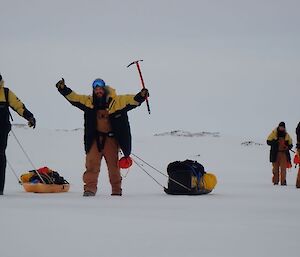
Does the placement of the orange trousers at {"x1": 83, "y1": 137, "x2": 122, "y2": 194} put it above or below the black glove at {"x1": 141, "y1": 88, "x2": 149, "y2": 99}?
below

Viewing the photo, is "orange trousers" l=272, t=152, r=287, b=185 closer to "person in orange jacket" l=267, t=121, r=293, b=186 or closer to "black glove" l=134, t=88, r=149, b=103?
"person in orange jacket" l=267, t=121, r=293, b=186

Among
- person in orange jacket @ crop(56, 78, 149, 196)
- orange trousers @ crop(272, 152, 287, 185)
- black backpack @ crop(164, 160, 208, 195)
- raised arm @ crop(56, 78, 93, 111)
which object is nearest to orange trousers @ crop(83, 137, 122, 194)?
person in orange jacket @ crop(56, 78, 149, 196)

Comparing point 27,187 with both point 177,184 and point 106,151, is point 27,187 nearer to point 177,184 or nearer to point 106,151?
point 106,151

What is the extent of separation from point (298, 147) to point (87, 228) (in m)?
9.21

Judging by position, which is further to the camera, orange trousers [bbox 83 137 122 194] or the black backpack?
the black backpack

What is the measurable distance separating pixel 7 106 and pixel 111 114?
1.50 meters

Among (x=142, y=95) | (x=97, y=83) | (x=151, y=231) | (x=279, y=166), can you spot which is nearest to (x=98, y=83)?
(x=97, y=83)

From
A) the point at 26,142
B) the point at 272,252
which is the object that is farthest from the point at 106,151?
the point at 26,142

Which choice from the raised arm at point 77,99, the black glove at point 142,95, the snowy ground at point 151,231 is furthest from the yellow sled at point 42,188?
the snowy ground at point 151,231

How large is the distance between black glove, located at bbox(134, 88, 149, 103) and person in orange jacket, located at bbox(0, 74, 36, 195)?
1566 mm

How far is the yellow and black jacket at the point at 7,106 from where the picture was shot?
8383mm

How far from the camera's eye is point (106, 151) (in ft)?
29.0

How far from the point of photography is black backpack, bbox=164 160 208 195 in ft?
30.0

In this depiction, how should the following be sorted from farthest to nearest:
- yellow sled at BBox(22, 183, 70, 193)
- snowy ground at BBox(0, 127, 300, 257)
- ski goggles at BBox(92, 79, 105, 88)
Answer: yellow sled at BBox(22, 183, 70, 193), ski goggles at BBox(92, 79, 105, 88), snowy ground at BBox(0, 127, 300, 257)
